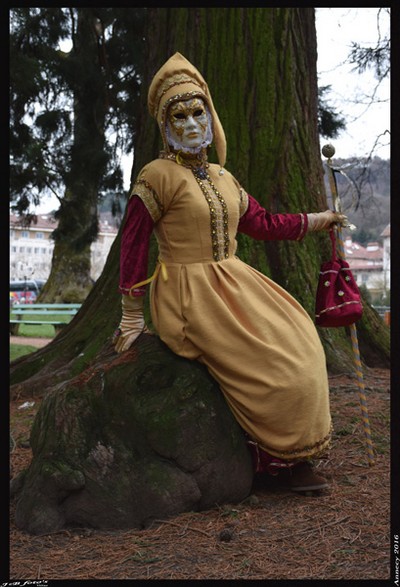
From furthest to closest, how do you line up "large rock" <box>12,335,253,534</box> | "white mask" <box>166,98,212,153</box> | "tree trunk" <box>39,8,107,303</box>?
"tree trunk" <box>39,8,107,303</box> → "white mask" <box>166,98,212,153</box> → "large rock" <box>12,335,253,534</box>

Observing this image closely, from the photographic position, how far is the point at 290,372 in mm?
2604

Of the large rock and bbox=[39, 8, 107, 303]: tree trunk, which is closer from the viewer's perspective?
the large rock

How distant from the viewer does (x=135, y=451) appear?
2.59 metres

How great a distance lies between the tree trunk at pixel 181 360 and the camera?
8.38 feet

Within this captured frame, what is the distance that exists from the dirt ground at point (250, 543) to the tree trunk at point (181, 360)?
0.31 ft

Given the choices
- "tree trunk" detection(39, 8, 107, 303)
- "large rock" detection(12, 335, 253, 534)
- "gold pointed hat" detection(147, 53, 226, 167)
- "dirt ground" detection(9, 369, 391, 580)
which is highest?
"tree trunk" detection(39, 8, 107, 303)

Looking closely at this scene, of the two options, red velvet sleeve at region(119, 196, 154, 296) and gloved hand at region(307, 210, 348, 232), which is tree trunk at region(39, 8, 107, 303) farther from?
red velvet sleeve at region(119, 196, 154, 296)

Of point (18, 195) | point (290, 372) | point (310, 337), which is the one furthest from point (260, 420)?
point (18, 195)

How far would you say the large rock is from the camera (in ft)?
8.30

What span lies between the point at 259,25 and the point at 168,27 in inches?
26.2

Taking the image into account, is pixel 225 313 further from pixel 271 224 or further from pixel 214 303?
pixel 271 224

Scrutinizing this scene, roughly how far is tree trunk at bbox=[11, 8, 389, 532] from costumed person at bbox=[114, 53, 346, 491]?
126 millimetres

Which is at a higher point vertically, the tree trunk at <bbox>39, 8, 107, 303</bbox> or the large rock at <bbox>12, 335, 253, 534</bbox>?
the tree trunk at <bbox>39, 8, 107, 303</bbox>

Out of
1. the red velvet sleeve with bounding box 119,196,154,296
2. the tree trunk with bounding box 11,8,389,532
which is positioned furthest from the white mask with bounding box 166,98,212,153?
the tree trunk with bounding box 11,8,389,532
